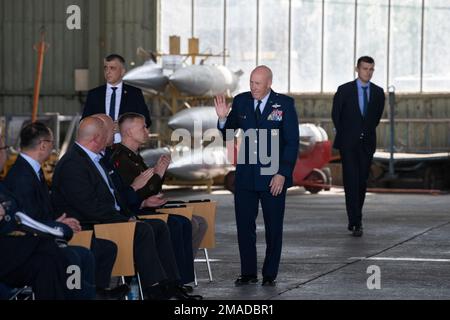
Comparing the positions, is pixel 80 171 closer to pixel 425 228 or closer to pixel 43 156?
pixel 43 156

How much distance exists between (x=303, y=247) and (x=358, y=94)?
7.01 feet

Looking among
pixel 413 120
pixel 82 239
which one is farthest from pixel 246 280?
pixel 413 120

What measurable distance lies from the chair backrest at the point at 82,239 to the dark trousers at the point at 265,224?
2.34 m

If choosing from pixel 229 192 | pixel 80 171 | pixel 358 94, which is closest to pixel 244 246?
pixel 80 171

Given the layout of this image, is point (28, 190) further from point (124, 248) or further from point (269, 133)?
point (269, 133)

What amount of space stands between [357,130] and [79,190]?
6215 millimetres

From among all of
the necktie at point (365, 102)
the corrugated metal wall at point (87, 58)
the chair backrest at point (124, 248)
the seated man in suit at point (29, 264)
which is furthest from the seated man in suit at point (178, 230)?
the corrugated metal wall at point (87, 58)

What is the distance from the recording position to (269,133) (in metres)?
9.23

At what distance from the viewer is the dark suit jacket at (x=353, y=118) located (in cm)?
1323

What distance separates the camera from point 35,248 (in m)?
6.65

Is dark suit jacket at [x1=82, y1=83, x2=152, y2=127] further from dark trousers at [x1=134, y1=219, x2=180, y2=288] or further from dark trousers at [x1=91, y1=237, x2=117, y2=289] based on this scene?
dark trousers at [x1=91, y1=237, x2=117, y2=289]

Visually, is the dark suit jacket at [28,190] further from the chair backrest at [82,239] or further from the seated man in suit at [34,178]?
the chair backrest at [82,239]

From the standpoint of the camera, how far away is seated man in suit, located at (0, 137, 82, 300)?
21.6 ft

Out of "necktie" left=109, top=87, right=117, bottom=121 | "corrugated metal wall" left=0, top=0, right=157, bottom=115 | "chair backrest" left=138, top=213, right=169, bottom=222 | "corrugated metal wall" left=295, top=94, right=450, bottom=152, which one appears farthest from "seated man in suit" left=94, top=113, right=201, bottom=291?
"corrugated metal wall" left=0, top=0, right=157, bottom=115
